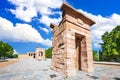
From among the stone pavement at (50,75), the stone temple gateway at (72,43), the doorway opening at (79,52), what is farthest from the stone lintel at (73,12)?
the stone pavement at (50,75)

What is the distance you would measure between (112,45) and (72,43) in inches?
1000

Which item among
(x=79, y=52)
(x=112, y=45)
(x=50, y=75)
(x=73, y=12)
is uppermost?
(x=73, y=12)

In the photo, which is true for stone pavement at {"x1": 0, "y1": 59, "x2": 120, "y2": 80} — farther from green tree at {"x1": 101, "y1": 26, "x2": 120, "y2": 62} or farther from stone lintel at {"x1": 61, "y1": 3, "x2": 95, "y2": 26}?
green tree at {"x1": 101, "y1": 26, "x2": 120, "y2": 62}

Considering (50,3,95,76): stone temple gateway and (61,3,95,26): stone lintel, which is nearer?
(50,3,95,76): stone temple gateway

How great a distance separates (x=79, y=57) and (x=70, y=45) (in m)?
1.93

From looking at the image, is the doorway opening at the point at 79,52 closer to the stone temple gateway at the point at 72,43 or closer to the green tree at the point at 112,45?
the stone temple gateway at the point at 72,43

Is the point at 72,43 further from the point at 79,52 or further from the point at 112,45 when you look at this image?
the point at 112,45

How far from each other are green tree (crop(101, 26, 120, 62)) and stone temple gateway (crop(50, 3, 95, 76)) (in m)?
22.8

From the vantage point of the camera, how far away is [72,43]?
260 inches

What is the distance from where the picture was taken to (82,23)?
752 cm

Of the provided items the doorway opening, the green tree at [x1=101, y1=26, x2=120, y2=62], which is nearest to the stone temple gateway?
the doorway opening

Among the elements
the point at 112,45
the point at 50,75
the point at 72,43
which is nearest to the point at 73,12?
the point at 72,43

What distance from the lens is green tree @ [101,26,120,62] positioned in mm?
29016

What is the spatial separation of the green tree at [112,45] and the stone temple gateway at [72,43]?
2283cm
